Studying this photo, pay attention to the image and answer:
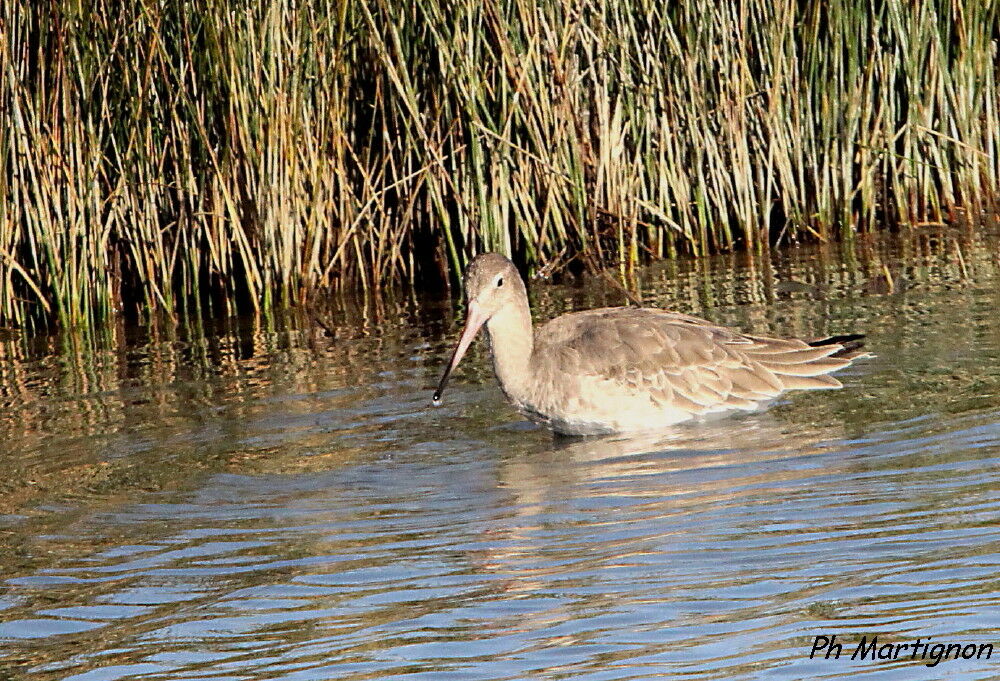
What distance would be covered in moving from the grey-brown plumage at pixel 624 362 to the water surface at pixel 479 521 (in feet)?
0.48

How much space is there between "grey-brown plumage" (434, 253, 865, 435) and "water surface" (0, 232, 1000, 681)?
147mm

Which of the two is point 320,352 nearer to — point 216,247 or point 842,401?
point 216,247

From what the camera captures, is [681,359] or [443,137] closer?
[681,359]

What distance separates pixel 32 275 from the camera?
35.9 feet

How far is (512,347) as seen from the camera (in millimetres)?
7309

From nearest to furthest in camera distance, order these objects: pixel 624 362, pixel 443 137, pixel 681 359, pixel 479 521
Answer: pixel 479 521 → pixel 624 362 → pixel 681 359 → pixel 443 137

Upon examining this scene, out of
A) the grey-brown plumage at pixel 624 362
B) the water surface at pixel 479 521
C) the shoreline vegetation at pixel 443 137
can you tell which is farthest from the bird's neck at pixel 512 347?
the shoreline vegetation at pixel 443 137

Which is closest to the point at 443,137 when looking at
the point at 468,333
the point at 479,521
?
the point at 468,333

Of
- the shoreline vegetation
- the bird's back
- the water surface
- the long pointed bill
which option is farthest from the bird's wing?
the shoreline vegetation

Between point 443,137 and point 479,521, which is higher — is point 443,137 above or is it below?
above

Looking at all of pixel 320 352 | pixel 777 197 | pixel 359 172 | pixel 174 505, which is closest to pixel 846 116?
pixel 777 197

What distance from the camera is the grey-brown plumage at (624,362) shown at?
23.5ft

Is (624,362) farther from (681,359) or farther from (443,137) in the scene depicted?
(443,137)

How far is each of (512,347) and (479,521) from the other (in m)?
1.85
